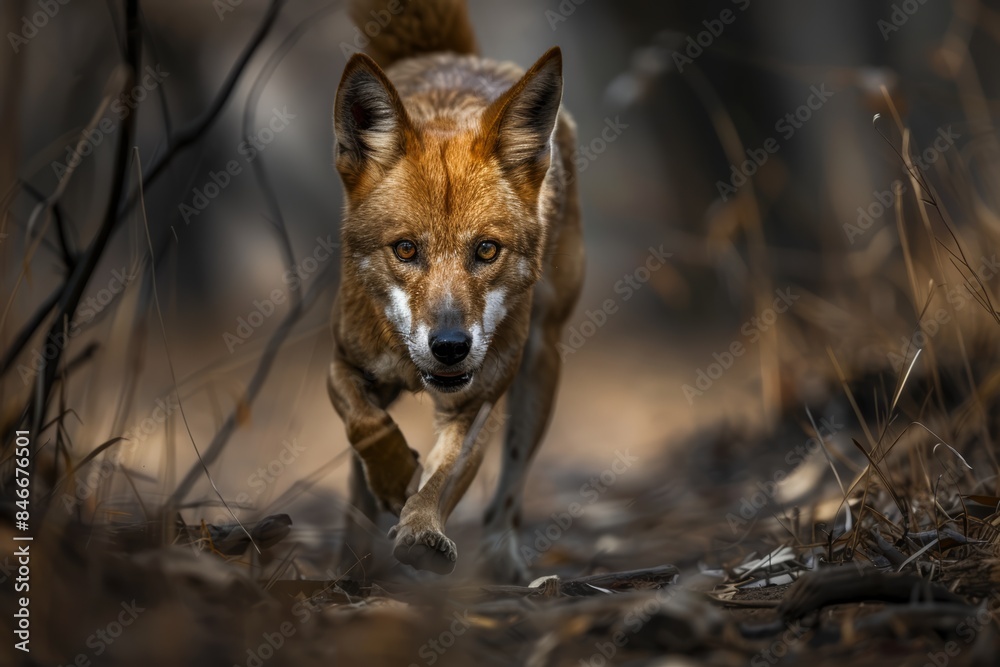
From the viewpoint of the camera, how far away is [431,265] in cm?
404

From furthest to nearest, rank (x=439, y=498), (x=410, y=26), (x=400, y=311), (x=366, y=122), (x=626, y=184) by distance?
1. (x=626, y=184)
2. (x=410, y=26)
3. (x=366, y=122)
4. (x=400, y=311)
5. (x=439, y=498)

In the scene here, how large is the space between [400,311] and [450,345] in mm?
400

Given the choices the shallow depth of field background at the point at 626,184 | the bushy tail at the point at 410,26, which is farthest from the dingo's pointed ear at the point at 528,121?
the shallow depth of field background at the point at 626,184

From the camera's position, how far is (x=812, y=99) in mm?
9672

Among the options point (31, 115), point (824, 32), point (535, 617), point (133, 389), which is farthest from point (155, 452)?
point (824, 32)

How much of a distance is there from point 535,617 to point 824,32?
887 cm

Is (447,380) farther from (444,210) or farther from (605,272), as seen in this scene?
(605,272)

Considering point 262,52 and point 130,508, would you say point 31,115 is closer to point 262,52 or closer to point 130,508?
point 262,52

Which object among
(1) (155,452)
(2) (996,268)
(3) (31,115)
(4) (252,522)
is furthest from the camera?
(3) (31,115)

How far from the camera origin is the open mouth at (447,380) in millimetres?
3963

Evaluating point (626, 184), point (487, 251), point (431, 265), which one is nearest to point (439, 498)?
point (431, 265)

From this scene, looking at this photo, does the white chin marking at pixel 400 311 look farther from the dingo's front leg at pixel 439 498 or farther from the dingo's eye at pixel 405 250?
the dingo's front leg at pixel 439 498

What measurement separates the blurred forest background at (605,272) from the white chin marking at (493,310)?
0.86 m

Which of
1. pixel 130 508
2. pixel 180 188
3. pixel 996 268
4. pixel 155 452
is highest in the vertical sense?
pixel 180 188
